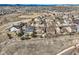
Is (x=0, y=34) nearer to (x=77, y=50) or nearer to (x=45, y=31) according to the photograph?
(x=45, y=31)

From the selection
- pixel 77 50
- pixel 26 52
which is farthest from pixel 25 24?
pixel 77 50

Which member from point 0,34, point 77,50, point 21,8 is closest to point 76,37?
point 77,50
